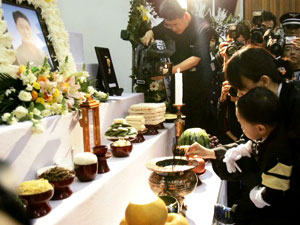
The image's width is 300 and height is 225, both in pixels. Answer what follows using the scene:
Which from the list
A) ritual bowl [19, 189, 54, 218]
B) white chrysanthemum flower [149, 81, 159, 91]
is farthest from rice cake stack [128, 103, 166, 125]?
ritual bowl [19, 189, 54, 218]

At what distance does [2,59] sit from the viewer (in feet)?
4.60

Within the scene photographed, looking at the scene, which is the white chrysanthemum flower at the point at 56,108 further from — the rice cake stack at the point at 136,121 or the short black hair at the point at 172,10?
the short black hair at the point at 172,10

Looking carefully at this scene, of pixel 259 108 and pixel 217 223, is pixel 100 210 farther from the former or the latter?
pixel 259 108

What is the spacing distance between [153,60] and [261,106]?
161 centimetres

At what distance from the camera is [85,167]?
4.58ft

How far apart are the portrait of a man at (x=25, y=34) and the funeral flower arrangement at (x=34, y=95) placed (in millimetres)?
Answer: 125

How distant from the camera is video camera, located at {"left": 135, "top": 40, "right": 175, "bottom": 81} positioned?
280cm

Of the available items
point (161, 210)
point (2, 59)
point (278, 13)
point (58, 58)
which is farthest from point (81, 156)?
point (278, 13)

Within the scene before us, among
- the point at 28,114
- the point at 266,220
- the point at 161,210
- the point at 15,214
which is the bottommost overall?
the point at 266,220

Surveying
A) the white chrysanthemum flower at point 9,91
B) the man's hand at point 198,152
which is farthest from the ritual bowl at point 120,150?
the white chrysanthemum flower at point 9,91

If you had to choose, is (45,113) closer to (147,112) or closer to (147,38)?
(147,112)

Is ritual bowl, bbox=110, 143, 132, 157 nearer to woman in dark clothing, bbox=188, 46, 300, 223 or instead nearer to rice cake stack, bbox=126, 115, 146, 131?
rice cake stack, bbox=126, 115, 146, 131

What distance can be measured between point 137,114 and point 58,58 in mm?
785

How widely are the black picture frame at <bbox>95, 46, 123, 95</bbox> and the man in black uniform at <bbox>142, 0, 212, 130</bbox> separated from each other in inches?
17.9
